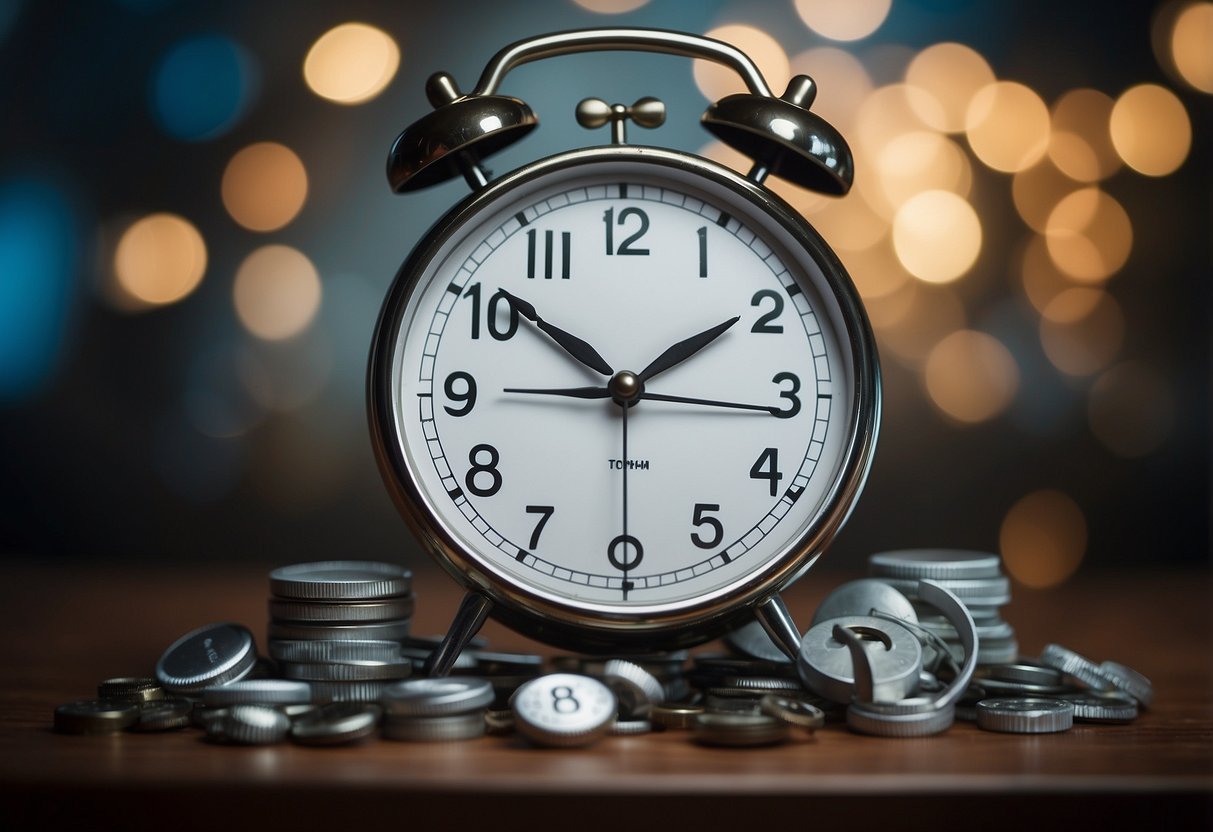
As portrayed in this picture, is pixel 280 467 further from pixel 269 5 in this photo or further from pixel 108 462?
pixel 269 5

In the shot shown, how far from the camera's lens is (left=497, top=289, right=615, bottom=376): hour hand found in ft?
3.53

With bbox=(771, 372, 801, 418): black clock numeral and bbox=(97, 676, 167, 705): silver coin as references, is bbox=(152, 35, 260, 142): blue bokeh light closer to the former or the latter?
bbox=(97, 676, 167, 705): silver coin

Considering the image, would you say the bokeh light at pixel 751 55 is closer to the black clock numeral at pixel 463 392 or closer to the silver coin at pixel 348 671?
the black clock numeral at pixel 463 392

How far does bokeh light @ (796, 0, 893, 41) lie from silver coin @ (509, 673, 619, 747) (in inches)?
83.6

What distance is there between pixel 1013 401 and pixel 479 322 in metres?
1.91

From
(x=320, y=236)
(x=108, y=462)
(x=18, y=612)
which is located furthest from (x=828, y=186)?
(x=108, y=462)

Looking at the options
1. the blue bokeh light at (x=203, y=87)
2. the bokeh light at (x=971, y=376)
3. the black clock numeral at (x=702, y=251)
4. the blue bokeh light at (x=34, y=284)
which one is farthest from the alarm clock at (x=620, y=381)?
the blue bokeh light at (x=34, y=284)

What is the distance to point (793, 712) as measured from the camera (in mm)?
937

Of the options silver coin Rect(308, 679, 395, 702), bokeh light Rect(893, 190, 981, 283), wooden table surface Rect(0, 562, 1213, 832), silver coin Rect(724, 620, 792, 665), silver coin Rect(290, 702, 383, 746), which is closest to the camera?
wooden table surface Rect(0, 562, 1213, 832)

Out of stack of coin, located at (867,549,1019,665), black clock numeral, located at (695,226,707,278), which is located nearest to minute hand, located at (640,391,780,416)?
black clock numeral, located at (695,226,707,278)

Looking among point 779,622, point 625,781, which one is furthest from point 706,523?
point 625,781

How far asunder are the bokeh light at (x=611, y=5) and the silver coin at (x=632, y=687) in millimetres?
2077

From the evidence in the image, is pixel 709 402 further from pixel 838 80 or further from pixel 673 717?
pixel 838 80

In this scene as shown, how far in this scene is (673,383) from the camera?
42.6 inches
